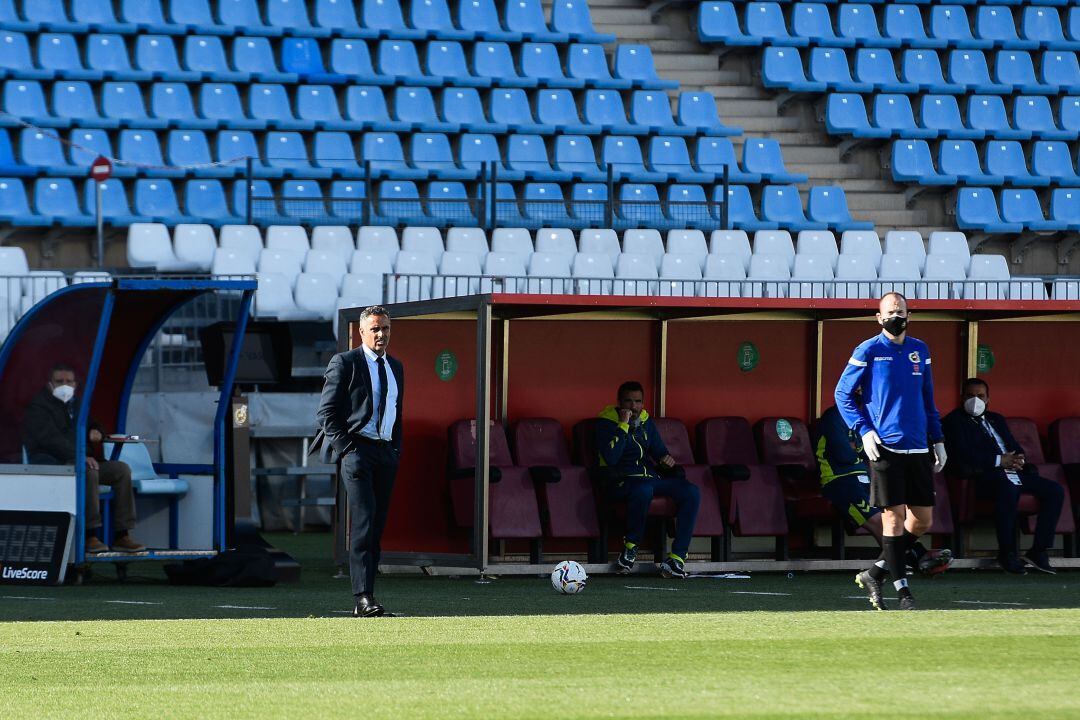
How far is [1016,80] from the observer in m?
26.5

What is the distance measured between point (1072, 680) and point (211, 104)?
17897 millimetres

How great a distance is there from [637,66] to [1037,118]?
243 inches

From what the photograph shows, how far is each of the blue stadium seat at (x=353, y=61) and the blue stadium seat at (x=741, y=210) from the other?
4.82 meters

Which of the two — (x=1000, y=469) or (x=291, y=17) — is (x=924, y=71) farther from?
(x=1000, y=469)

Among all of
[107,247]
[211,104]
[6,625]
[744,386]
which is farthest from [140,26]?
[6,625]

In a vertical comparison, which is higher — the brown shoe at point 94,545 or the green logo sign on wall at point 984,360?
the green logo sign on wall at point 984,360

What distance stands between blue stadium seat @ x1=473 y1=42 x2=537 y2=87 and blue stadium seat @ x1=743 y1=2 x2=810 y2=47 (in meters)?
3.73

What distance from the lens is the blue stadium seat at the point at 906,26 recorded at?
26.3 meters

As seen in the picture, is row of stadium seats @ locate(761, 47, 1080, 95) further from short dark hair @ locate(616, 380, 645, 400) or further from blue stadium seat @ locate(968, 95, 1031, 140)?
short dark hair @ locate(616, 380, 645, 400)

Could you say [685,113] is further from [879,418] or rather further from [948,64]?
[879,418]

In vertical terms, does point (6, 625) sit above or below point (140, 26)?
below

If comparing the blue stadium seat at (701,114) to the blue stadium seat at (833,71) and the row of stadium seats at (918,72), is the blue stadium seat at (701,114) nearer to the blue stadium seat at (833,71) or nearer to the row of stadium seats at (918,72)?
the row of stadium seats at (918,72)

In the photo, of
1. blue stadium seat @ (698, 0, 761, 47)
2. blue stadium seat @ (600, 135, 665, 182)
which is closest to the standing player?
blue stadium seat @ (600, 135, 665, 182)

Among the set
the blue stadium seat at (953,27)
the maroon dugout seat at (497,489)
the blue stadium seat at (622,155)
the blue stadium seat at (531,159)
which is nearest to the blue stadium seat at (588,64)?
the blue stadium seat at (622,155)
